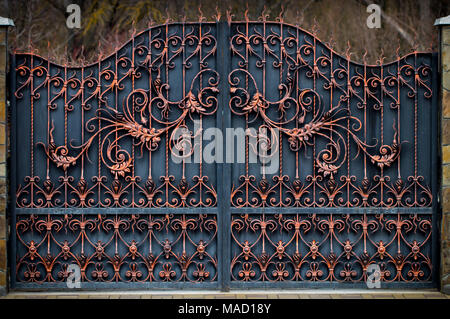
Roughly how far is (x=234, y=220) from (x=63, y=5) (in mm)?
6604

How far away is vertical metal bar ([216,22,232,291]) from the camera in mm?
6109

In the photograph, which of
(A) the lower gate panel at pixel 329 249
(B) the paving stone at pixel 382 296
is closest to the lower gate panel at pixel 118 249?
(A) the lower gate panel at pixel 329 249

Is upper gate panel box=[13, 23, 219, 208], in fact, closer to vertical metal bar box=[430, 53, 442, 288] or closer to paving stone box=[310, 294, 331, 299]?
paving stone box=[310, 294, 331, 299]

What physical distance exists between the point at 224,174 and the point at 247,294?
1157 mm

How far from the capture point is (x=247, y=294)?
6.07 m

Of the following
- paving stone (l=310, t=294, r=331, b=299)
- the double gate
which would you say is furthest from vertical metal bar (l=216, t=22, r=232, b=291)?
paving stone (l=310, t=294, r=331, b=299)

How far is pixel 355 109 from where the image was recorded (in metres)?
6.17

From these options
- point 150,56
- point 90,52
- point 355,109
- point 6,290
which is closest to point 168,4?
point 90,52

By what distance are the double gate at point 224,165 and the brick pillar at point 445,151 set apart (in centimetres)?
11

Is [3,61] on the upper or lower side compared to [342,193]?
upper

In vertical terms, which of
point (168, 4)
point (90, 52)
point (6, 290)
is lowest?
point (6, 290)

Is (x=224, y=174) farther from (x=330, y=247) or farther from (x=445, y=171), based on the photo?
(x=445, y=171)

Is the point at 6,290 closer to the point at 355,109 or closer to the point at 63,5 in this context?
the point at 355,109

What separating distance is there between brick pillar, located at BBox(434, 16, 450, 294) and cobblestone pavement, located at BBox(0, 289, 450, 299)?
286 mm
